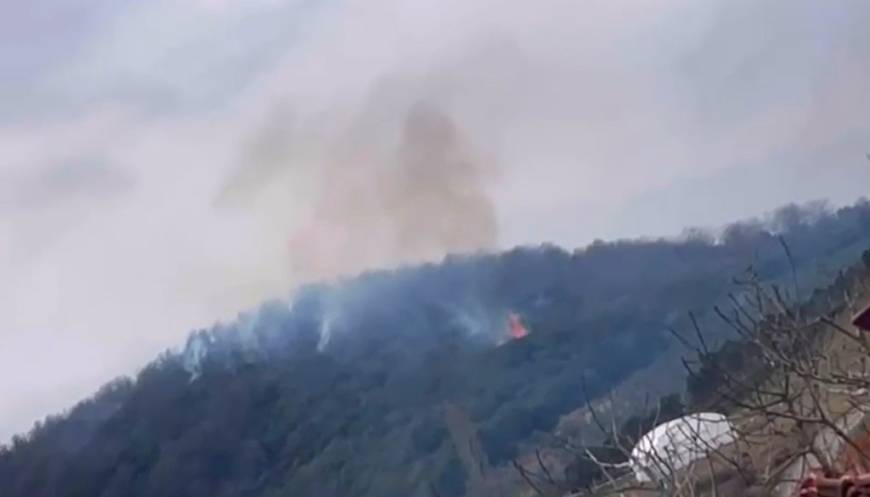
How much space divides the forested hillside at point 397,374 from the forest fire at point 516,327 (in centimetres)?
32

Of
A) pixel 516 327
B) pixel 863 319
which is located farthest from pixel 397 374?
pixel 863 319

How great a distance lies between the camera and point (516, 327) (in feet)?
315

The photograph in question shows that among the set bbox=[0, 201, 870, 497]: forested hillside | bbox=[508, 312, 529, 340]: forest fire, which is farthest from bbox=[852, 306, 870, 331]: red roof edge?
bbox=[508, 312, 529, 340]: forest fire

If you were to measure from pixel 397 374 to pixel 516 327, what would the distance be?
11585 millimetres

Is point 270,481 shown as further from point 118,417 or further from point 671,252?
point 671,252

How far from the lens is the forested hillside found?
7600cm

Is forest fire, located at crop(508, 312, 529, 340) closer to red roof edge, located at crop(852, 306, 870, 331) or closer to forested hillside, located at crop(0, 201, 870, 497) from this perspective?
forested hillside, located at crop(0, 201, 870, 497)

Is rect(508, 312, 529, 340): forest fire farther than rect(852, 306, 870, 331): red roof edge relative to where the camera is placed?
Yes

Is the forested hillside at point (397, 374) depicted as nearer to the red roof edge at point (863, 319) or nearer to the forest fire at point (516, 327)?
the forest fire at point (516, 327)

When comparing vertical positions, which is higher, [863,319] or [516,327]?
[516,327]

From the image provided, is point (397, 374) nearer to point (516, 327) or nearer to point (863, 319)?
Answer: point (516, 327)

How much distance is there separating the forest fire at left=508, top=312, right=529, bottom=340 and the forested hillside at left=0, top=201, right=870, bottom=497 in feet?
1.05

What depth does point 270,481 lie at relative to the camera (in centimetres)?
7638

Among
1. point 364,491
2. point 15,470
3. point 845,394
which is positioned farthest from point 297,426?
point 845,394
